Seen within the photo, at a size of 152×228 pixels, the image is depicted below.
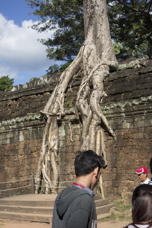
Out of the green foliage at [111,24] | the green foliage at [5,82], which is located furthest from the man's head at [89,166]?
the green foliage at [5,82]

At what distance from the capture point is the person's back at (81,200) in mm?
2207

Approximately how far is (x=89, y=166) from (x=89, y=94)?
235 inches

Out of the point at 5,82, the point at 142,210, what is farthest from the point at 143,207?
the point at 5,82

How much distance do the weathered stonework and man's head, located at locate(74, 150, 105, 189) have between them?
15.4 ft

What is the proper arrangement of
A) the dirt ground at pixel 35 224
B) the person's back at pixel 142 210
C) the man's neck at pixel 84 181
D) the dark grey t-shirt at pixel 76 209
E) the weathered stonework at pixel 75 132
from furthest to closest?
1. the weathered stonework at pixel 75 132
2. the dirt ground at pixel 35 224
3. the man's neck at pixel 84 181
4. the dark grey t-shirt at pixel 76 209
5. the person's back at pixel 142 210

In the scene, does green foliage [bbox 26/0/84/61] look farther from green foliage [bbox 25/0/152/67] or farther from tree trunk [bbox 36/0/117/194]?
tree trunk [bbox 36/0/117/194]

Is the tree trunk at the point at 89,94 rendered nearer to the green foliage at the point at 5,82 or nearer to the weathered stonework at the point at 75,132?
the weathered stonework at the point at 75,132

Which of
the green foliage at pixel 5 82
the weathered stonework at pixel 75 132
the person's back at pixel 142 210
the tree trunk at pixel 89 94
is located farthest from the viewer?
the green foliage at pixel 5 82

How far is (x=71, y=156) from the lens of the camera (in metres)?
8.32

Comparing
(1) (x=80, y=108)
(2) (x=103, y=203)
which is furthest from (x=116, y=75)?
(2) (x=103, y=203)

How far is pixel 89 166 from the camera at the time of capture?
2.43 metres

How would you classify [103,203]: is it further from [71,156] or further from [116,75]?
[116,75]

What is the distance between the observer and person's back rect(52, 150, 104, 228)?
7.24 feet

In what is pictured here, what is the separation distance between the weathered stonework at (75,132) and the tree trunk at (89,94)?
23cm
